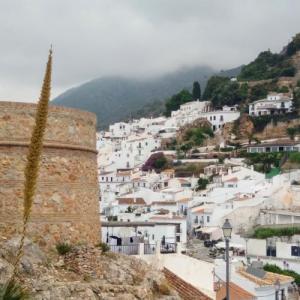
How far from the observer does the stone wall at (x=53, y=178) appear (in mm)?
13562

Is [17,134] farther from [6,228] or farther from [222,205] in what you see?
[222,205]

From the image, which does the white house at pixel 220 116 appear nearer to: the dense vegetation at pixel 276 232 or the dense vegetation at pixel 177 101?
the dense vegetation at pixel 177 101

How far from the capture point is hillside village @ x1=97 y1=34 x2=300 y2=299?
78.3 ft

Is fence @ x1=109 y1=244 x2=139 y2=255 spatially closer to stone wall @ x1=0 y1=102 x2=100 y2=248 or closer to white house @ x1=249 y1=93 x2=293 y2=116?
stone wall @ x1=0 y1=102 x2=100 y2=248

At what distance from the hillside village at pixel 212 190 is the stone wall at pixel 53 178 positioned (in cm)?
265

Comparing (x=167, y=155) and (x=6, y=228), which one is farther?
(x=167, y=155)

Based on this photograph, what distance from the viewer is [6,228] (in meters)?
13.5

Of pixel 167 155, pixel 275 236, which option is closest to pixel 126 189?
pixel 167 155

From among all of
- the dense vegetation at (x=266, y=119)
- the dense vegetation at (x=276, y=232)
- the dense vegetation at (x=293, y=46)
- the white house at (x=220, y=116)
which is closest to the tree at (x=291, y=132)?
the dense vegetation at (x=266, y=119)

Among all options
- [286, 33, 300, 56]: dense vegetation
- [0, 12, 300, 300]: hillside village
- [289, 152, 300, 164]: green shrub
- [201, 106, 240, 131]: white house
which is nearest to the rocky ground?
[0, 12, 300, 300]: hillside village

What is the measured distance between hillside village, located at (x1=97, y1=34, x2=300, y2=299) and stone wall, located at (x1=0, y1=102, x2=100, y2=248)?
2652mm

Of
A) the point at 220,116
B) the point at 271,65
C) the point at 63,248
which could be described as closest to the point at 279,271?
the point at 63,248

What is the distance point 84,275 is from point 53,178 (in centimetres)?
214

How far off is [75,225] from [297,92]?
85.4 meters
